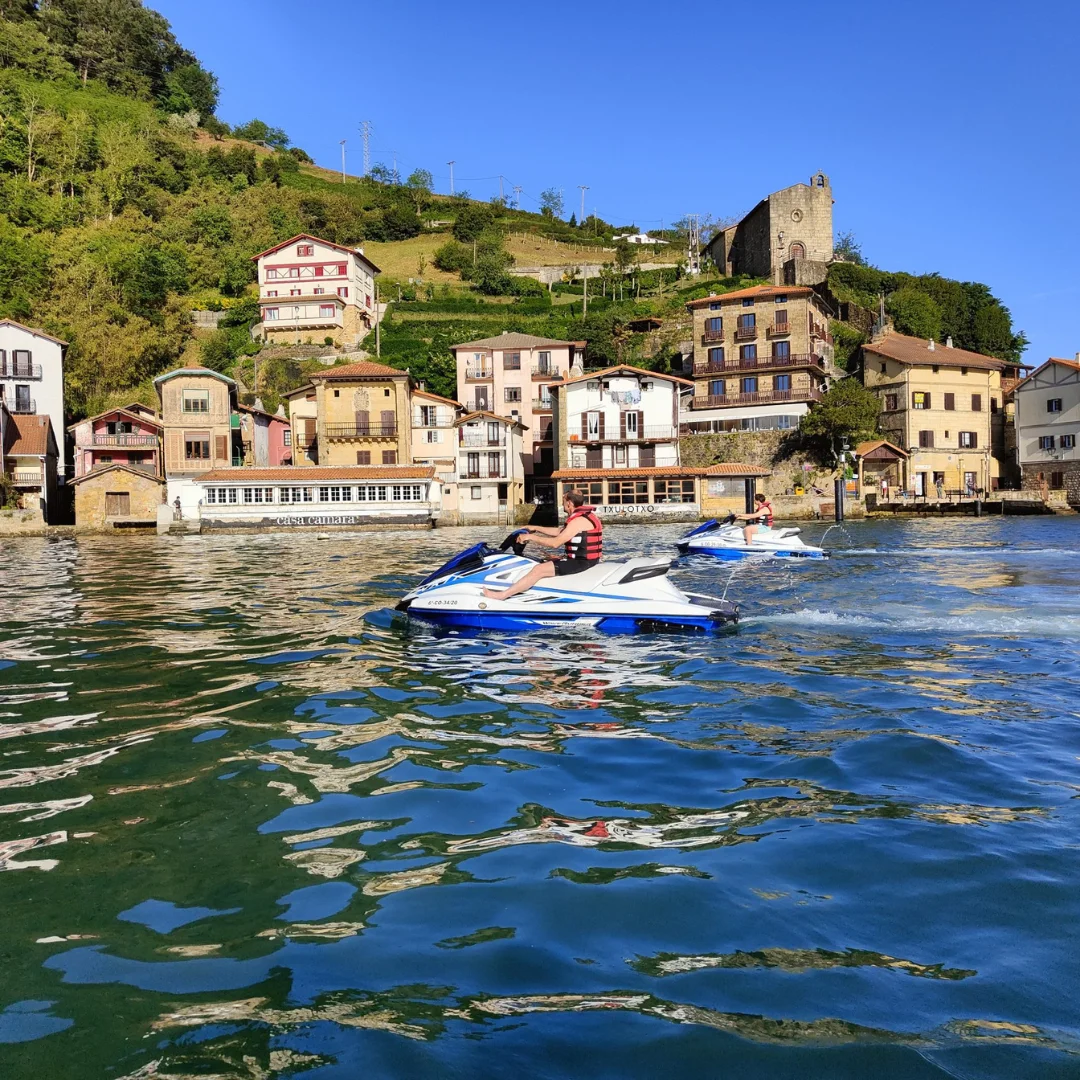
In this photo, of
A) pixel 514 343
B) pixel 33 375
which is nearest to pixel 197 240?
pixel 33 375

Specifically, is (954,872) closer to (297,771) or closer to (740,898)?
(740,898)

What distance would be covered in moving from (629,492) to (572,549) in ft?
166

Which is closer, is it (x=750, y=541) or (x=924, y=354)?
(x=750, y=541)

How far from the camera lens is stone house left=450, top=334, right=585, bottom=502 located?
239 feet

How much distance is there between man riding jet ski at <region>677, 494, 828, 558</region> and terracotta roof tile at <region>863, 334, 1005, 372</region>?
1950 inches

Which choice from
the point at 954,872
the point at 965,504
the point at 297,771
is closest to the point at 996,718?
the point at 954,872

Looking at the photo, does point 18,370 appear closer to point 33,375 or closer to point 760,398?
point 33,375

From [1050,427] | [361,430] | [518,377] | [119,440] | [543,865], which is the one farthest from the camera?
[518,377]

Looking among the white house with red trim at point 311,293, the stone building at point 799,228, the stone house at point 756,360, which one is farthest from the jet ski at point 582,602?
the stone building at point 799,228

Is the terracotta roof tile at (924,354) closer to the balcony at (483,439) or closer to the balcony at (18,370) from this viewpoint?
the balcony at (483,439)

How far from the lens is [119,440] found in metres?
63.5

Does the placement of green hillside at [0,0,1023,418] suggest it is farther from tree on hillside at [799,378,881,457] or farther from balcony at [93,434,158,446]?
tree on hillside at [799,378,881,457]

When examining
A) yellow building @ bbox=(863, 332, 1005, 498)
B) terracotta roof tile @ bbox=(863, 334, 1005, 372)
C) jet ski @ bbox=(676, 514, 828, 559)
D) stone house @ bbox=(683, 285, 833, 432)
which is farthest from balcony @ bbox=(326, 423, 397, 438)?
terracotta roof tile @ bbox=(863, 334, 1005, 372)

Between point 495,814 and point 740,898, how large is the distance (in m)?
1.81
